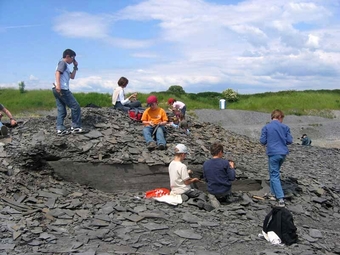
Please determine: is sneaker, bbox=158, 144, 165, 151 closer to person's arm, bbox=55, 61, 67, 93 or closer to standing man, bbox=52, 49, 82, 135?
standing man, bbox=52, 49, 82, 135

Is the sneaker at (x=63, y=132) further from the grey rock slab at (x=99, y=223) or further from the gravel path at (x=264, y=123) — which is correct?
the gravel path at (x=264, y=123)

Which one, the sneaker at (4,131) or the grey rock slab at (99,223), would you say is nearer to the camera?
the grey rock slab at (99,223)

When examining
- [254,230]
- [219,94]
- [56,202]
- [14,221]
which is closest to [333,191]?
[254,230]

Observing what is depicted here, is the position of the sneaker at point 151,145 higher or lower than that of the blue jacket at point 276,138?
lower

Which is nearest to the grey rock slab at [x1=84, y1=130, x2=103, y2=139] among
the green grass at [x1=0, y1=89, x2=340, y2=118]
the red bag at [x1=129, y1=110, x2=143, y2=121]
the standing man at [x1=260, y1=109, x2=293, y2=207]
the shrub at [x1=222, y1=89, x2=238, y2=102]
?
the red bag at [x1=129, y1=110, x2=143, y2=121]

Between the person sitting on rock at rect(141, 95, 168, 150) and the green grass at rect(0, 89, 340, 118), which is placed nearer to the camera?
the person sitting on rock at rect(141, 95, 168, 150)

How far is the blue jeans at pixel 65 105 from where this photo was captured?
32.7 ft

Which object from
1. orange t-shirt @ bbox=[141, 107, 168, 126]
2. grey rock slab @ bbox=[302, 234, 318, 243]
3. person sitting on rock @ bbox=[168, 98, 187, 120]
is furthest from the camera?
person sitting on rock @ bbox=[168, 98, 187, 120]

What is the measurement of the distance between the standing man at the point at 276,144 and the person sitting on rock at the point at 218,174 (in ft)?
2.95

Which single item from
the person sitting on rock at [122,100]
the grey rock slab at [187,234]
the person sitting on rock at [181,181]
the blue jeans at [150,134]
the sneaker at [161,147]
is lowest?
the grey rock slab at [187,234]

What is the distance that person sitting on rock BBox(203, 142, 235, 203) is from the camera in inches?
321

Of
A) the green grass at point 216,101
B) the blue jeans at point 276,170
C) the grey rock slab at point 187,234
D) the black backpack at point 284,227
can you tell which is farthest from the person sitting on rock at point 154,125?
the green grass at point 216,101

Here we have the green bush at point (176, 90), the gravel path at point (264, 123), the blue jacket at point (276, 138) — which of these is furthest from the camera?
the green bush at point (176, 90)

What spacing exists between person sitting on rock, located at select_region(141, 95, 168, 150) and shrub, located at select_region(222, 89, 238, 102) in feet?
108
